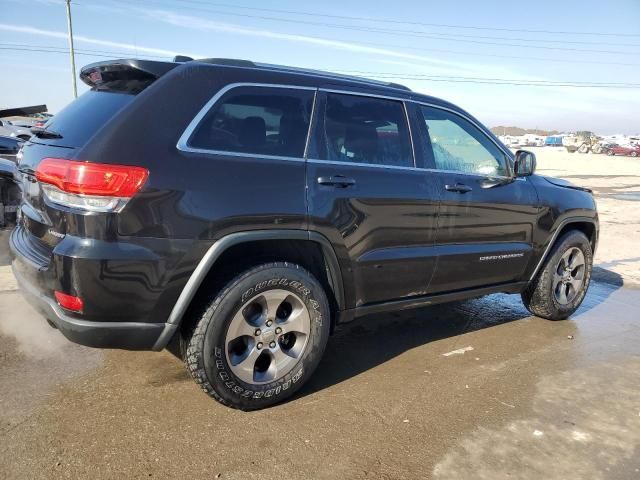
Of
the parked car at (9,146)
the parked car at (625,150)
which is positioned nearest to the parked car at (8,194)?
the parked car at (9,146)

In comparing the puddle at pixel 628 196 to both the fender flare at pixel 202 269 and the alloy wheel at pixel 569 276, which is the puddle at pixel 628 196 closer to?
the alloy wheel at pixel 569 276

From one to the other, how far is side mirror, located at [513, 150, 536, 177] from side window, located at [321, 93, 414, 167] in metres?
1.12

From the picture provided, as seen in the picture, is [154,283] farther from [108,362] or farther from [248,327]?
[108,362]

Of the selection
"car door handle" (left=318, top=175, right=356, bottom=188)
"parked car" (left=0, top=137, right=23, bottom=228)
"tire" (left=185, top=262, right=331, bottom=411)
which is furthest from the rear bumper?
"parked car" (left=0, top=137, right=23, bottom=228)

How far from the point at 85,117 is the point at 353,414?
223 cm

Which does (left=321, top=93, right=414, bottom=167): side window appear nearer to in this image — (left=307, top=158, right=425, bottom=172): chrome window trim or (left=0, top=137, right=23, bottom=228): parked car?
(left=307, top=158, right=425, bottom=172): chrome window trim

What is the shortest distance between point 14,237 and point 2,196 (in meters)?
3.89

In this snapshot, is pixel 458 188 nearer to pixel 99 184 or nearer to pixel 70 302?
pixel 99 184

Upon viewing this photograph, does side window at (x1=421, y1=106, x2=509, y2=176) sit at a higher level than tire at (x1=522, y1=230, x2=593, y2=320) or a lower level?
higher

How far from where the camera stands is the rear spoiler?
2.85 meters

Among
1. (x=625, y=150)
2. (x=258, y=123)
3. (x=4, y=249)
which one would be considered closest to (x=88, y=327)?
(x=258, y=123)

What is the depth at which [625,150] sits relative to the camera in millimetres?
50094

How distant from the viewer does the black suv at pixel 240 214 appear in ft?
8.44

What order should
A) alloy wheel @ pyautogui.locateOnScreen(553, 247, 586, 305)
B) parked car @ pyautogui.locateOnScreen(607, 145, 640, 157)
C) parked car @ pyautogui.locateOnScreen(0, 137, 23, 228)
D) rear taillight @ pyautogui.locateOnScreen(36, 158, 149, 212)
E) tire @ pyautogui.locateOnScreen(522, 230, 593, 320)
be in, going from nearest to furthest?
rear taillight @ pyautogui.locateOnScreen(36, 158, 149, 212)
tire @ pyautogui.locateOnScreen(522, 230, 593, 320)
alloy wheel @ pyautogui.locateOnScreen(553, 247, 586, 305)
parked car @ pyautogui.locateOnScreen(0, 137, 23, 228)
parked car @ pyautogui.locateOnScreen(607, 145, 640, 157)
